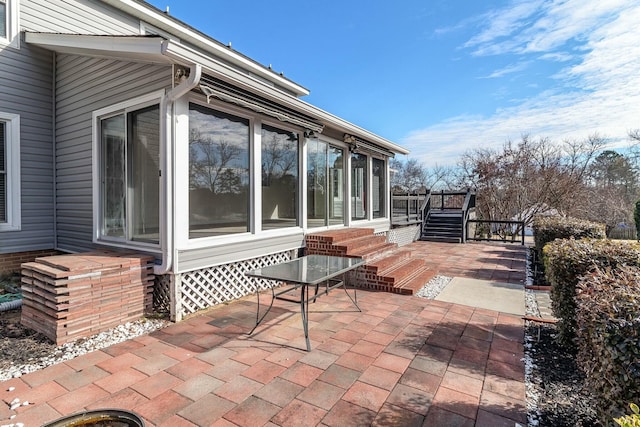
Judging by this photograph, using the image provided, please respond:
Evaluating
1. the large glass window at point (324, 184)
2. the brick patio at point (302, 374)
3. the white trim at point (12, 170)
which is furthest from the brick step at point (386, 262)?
the white trim at point (12, 170)

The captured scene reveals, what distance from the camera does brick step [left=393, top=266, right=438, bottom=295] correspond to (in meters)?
5.07

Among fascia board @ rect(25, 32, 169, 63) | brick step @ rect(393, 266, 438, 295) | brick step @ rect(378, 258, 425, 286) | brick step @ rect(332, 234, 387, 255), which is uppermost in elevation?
fascia board @ rect(25, 32, 169, 63)

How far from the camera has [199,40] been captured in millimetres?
8273

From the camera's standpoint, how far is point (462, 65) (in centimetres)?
1100

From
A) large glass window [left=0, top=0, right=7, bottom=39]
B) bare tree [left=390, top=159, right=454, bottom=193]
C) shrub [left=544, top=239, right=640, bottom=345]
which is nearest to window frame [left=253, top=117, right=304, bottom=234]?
shrub [left=544, top=239, right=640, bottom=345]

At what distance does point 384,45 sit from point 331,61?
322 cm

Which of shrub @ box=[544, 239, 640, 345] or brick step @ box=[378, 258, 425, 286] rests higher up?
shrub @ box=[544, 239, 640, 345]

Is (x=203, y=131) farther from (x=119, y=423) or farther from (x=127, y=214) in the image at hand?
(x=119, y=423)

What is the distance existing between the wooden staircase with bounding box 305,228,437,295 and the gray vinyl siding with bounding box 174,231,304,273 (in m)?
0.54

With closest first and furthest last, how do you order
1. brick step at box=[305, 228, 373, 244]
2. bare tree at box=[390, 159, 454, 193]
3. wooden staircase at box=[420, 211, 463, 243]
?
brick step at box=[305, 228, 373, 244]
wooden staircase at box=[420, 211, 463, 243]
bare tree at box=[390, 159, 454, 193]

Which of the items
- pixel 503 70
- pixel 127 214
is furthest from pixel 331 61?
pixel 127 214

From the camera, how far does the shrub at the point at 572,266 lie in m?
3.04

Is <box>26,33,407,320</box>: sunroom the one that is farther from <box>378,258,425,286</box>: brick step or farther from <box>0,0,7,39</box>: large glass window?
<box>378,258,425,286</box>: brick step

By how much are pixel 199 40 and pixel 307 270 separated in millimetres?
7386
